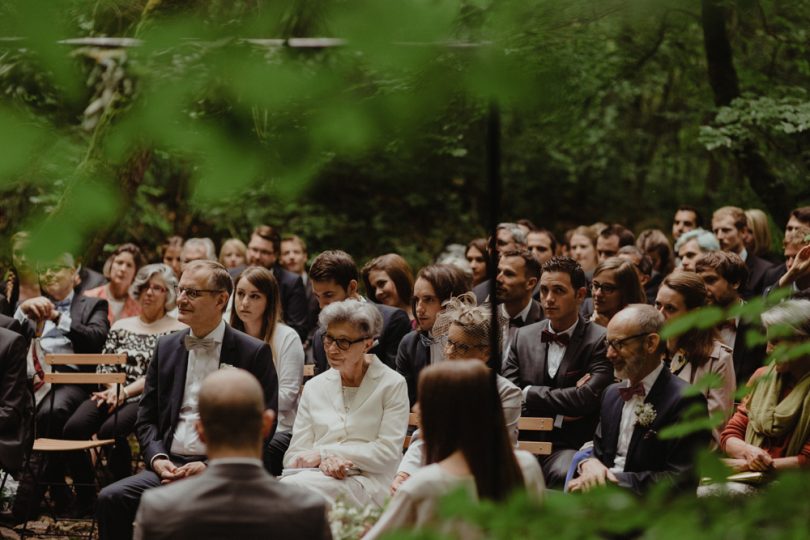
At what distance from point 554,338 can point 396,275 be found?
1552 millimetres

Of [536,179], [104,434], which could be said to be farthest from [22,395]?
[536,179]

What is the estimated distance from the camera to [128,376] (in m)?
7.50

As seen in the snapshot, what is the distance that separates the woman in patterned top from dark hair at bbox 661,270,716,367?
3.64 m

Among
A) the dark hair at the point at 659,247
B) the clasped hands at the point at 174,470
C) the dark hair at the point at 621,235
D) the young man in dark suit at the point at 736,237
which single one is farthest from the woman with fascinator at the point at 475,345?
the dark hair at the point at 659,247

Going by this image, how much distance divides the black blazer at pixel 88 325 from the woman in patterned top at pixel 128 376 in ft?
0.49

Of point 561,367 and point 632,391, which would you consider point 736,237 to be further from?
point 632,391

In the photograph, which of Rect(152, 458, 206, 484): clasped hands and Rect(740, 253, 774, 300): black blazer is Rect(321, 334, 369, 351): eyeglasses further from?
Rect(740, 253, 774, 300): black blazer

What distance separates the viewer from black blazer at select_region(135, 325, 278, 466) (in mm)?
5578

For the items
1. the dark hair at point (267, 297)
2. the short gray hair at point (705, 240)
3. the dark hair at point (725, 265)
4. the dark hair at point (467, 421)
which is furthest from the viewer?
the short gray hair at point (705, 240)

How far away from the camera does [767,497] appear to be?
2.12 meters

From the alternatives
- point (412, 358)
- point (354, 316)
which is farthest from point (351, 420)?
point (412, 358)

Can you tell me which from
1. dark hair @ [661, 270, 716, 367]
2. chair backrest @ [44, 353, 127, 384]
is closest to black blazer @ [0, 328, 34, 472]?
chair backrest @ [44, 353, 127, 384]

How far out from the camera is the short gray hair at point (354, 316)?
207 inches

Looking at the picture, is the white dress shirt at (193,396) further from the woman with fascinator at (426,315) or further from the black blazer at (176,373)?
the woman with fascinator at (426,315)
